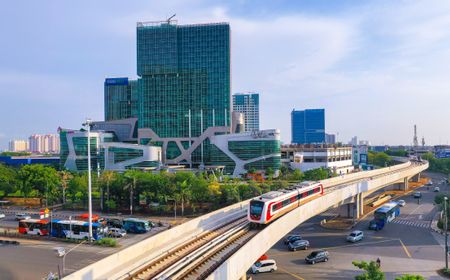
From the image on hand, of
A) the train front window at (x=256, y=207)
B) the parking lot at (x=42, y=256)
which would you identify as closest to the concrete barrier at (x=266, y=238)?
the train front window at (x=256, y=207)

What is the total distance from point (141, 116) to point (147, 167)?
22.3m

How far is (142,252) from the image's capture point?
2109 cm

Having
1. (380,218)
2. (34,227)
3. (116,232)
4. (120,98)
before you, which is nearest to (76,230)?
(116,232)

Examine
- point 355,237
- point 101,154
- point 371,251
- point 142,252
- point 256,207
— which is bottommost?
point 371,251

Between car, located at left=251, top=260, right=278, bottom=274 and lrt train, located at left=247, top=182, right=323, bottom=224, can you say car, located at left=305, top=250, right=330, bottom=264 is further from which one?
lrt train, located at left=247, top=182, right=323, bottom=224

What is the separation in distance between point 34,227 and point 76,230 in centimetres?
602

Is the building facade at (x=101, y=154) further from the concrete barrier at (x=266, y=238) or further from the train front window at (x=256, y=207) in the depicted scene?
the train front window at (x=256, y=207)

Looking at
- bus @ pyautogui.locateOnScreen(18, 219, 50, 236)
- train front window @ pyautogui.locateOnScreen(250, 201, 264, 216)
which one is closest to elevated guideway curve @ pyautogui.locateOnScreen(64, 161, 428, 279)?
train front window @ pyautogui.locateOnScreen(250, 201, 264, 216)

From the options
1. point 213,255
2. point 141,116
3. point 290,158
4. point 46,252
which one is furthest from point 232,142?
point 213,255

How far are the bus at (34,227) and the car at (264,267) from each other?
24.7 meters

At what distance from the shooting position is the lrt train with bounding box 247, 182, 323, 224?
27.1 meters

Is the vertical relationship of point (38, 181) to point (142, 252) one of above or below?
above

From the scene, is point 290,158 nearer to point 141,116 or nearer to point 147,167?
point 147,167

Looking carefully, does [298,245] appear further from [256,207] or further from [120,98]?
[120,98]
